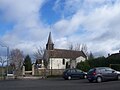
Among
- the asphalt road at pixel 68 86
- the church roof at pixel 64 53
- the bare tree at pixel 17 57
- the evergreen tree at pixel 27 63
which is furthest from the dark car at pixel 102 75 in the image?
the church roof at pixel 64 53

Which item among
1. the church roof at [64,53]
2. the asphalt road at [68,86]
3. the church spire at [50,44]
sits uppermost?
the church spire at [50,44]

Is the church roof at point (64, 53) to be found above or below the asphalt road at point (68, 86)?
above

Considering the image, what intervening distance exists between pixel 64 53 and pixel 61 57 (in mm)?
2286

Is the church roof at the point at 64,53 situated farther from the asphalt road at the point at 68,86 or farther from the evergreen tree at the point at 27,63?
the asphalt road at the point at 68,86

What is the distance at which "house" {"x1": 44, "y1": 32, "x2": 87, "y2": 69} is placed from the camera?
330 feet

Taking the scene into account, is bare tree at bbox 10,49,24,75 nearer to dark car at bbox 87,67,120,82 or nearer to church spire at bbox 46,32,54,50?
church spire at bbox 46,32,54,50

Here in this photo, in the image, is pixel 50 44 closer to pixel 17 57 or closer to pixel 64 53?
pixel 64 53

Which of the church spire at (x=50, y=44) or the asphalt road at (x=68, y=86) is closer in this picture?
the asphalt road at (x=68, y=86)

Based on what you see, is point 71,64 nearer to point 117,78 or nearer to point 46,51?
point 46,51

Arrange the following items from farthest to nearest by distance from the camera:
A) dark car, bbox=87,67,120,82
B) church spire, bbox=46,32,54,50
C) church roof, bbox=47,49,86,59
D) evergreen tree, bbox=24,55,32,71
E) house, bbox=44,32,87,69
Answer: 1. church roof, bbox=47,49,86,59
2. house, bbox=44,32,87,69
3. church spire, bbox=46,32,54,50
4. evergreen tree, bbox=24,55,32,71
5. dark car, bbox=87,67,120,82

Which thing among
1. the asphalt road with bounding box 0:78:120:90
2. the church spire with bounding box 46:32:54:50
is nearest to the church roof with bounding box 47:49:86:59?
the church spire with bounding box 46:32:54:50

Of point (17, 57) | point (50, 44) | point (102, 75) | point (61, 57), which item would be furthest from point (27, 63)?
point (102, 75)

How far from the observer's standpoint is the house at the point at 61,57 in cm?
10069

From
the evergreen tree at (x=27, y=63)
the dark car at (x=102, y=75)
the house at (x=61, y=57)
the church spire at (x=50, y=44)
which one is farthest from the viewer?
the house at (x=61, y=57)
